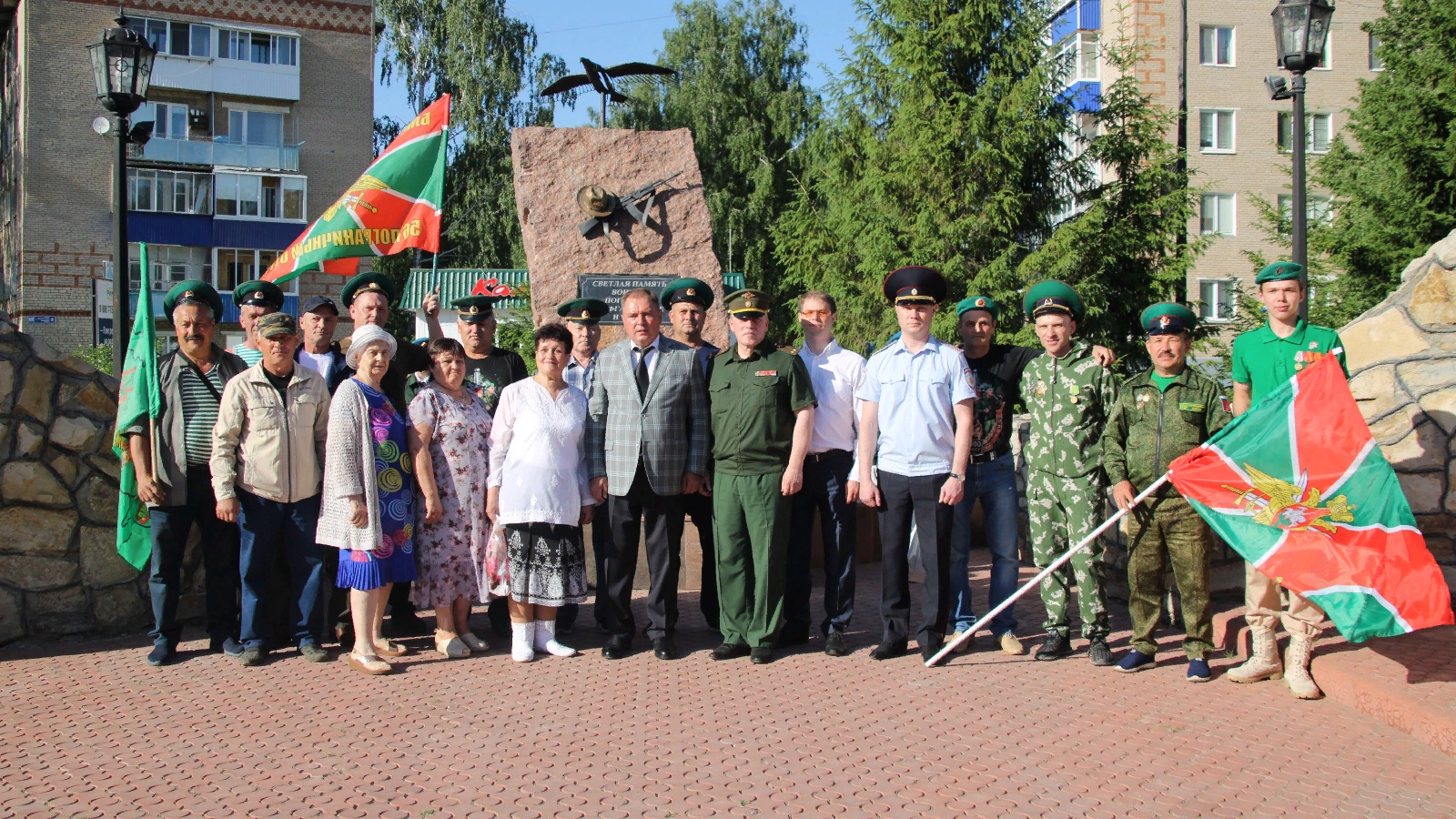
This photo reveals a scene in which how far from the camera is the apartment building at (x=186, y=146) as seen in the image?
32.2m

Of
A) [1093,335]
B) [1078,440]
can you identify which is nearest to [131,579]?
[1078,440]

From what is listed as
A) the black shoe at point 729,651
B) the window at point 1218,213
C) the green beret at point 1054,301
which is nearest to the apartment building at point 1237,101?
the window at point 1218,213

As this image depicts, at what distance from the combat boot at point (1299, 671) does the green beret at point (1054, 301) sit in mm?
1776

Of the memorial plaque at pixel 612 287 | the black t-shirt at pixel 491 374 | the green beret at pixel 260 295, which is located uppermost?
the memorial plaque at pixel 612 287

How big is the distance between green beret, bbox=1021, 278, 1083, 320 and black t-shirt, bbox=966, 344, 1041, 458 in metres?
0.38

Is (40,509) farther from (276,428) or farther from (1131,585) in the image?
(1131,585)

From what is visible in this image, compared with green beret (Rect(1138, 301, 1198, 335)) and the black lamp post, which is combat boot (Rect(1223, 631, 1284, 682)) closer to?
green beret (Rect(1138, 301, 1198, 335))

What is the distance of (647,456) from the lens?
555 cm

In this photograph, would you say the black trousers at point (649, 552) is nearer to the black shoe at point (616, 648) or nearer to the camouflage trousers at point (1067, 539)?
the black shoe at point (616, 648)

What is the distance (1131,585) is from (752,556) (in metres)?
1.84

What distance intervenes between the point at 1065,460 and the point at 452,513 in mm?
3072

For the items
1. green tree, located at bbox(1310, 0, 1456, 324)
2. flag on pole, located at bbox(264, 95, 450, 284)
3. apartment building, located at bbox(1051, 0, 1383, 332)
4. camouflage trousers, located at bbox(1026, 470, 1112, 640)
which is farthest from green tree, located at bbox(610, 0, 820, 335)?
camouflage trousers, located at bbox(1026, 470, 1112, 640)

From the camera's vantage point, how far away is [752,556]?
5594 mm

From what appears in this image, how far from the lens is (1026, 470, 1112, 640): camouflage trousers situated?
5309 millimetres
